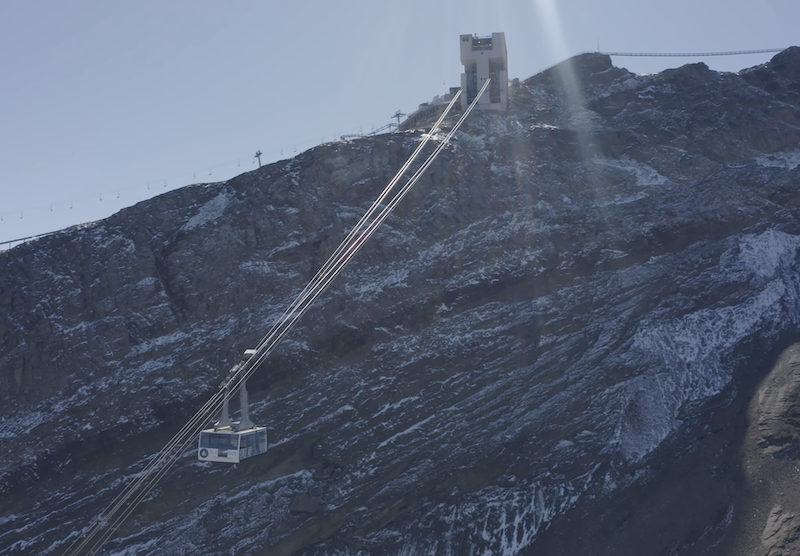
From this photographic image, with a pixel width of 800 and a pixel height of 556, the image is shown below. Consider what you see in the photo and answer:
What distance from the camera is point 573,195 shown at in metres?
45.3

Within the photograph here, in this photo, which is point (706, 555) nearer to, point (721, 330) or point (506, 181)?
point (721, 330)

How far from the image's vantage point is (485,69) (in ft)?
178

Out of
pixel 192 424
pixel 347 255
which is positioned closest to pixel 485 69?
pixel 347 255

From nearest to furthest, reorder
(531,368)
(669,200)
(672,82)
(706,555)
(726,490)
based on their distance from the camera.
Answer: (706,555)
(726,490)
(531,368)
(669,200)
(672,82)

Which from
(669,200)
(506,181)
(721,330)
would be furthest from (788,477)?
(506,181)

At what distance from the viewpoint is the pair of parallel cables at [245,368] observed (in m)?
32.5

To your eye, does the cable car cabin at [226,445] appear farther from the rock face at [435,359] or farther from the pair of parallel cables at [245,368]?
the rock face at [435,359]

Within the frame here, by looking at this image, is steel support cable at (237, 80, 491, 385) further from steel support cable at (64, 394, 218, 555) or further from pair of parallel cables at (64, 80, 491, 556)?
steel support cable at (64, 394, 218, 555)

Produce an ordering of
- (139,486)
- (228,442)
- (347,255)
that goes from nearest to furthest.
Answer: (228,442), (139,486), (347,255)

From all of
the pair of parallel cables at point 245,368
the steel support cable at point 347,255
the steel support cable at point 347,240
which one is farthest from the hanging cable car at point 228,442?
the steel support cable at point 347,240

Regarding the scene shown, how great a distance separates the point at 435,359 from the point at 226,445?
456 inches

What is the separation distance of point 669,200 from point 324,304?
776 inches

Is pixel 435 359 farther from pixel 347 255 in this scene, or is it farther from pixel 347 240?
pixel 347 240

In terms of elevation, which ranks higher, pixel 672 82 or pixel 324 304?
pixel 672 82
